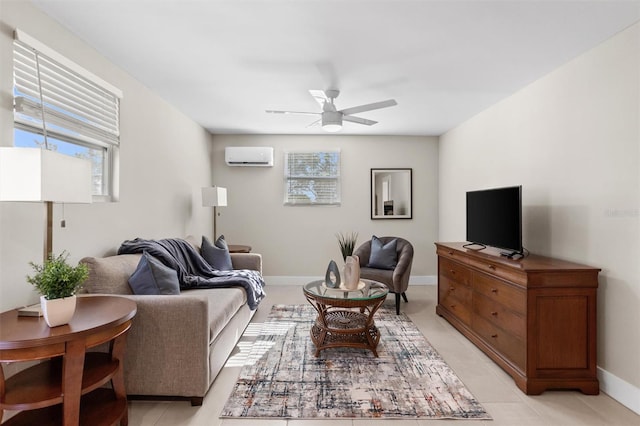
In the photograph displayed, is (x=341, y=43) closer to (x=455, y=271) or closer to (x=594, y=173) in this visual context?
(x=594, y=173)

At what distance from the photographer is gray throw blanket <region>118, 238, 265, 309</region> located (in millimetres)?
2903

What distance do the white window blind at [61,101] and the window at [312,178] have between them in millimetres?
2823

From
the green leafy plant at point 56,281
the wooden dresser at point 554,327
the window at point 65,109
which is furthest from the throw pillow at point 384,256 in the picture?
the green leafy plant at point 56,281

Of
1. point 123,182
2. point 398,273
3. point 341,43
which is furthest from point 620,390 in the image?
point 123,182

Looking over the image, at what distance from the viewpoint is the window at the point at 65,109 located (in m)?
1.96

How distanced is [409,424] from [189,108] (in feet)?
12.7

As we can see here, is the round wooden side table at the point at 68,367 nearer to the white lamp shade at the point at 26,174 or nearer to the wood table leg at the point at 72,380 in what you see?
the wood table leg at the point at 72,380

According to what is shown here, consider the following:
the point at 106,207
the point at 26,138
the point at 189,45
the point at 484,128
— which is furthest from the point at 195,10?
the point at 484,128

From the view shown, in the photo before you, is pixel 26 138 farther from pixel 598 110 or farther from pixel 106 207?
pixel 598 110

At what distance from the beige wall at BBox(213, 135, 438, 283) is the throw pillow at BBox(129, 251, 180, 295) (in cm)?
285

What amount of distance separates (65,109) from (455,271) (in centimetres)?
366

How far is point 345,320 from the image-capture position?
10.0ft

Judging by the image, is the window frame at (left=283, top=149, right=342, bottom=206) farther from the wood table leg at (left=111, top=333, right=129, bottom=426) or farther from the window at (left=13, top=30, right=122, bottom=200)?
the wood table leg at (left=111, top=333, right=129, bottom=426)

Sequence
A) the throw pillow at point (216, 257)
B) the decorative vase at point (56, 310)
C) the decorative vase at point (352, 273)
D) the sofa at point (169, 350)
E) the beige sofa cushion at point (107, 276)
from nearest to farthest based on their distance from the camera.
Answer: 1. the decorative vase at point (56, 310)
2. the sofa at point (169, 350)
3. the beige sofa cushion at point (107, 276)
4. the decorative vase at point (352, 273)
5. the throw pillow at point (216, 257)
